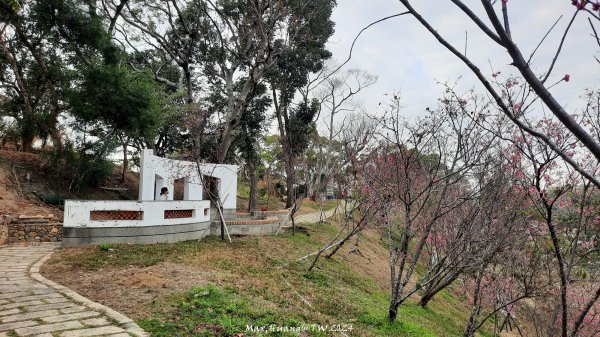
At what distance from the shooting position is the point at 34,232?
9539mm

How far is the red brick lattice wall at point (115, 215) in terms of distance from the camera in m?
8.48

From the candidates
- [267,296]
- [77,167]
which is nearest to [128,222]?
[267,296]

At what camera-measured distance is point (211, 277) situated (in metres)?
6.28

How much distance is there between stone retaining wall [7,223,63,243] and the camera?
927 centimetres

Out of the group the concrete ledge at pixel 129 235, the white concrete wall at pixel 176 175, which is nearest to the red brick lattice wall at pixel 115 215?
the concrete ledge at pixel 129 235

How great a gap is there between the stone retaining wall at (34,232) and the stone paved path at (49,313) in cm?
425

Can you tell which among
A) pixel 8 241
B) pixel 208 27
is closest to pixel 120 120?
pixel 8 241

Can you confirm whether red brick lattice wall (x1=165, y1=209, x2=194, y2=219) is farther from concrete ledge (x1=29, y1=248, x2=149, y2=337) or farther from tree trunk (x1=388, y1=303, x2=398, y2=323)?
tree trunk (x1=388, y1=303, x2=398, y2=323)

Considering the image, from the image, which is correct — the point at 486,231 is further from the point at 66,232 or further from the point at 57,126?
the point at 57,126

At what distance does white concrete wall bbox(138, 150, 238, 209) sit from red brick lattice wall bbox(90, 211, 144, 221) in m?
0.68

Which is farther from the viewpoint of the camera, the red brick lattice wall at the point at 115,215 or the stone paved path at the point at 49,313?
the red brick lattice wall at the point at 115,215

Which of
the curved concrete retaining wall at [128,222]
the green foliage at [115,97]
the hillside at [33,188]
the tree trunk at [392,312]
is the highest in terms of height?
the green foliage at [115,97]

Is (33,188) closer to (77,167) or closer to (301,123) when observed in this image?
(77,167)

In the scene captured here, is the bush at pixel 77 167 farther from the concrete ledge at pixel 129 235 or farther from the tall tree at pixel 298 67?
the tall tree at pixel 298 67
